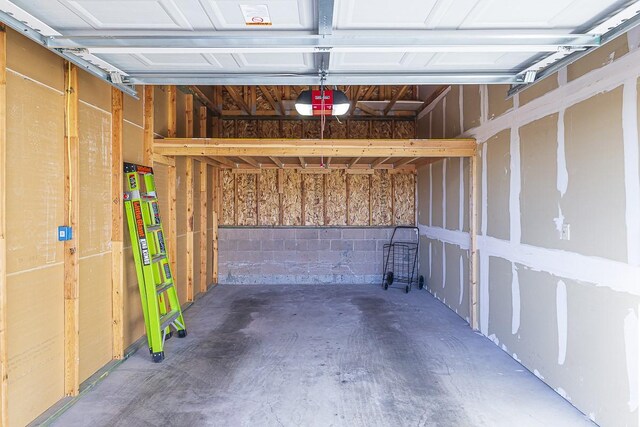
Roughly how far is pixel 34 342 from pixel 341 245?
5132 millimetres

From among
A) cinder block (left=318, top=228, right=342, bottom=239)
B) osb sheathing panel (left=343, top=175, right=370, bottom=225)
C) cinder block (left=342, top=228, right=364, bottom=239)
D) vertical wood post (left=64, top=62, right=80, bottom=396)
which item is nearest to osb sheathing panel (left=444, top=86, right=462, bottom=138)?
A: osb sheathing panel (left=343, top=175, right=370, bottom=225)

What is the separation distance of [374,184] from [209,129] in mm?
3236

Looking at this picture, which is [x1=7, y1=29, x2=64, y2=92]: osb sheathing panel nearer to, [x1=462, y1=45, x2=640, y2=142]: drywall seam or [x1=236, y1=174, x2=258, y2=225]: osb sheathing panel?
[x1=462, y1=45, x2=640, y2=142]: drywall seam

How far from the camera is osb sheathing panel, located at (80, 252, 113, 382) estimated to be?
2910 mm

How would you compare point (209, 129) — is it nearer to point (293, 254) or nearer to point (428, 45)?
point (293, 254)

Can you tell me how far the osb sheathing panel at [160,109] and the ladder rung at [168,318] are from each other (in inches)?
80.9

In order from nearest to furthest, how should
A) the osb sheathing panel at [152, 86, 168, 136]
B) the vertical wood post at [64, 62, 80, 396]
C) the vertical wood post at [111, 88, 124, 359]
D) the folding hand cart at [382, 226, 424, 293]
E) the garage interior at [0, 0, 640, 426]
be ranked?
the garage interior at [0, 0, 640, 426] → the vertical wood post at [64, 62, 80, 396] → the vertical wood post at [111, 88, 124, 359] → the osb sheathing panel at [152, 86, 168, 136] → the folding hand cart at [382, 226, 424, 293]

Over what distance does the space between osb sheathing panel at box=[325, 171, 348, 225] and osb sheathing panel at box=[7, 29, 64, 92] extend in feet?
15.8

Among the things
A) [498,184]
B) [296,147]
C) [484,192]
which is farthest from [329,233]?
[498,184]

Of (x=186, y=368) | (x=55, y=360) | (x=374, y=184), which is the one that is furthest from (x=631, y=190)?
(x=374, y=184)

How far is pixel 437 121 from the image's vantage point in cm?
573

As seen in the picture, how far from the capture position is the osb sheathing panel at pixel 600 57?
224cm

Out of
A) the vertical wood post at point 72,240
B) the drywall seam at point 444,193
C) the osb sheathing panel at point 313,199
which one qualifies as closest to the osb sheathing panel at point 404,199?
the osb sheathing panel at point 313,199

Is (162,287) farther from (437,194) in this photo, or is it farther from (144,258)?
(437,194)
